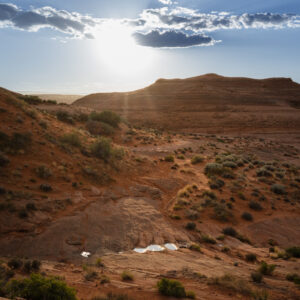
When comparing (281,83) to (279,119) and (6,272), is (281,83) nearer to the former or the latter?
(279,119)

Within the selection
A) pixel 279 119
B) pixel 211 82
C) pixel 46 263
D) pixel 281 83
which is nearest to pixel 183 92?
pixel 211 82

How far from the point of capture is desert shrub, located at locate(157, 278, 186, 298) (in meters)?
5.12

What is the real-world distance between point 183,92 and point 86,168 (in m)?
57.1

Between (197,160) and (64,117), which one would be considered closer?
(197,160)

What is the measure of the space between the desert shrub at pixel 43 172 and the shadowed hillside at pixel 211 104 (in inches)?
1591

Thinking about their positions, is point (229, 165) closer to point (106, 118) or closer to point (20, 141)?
point (20, 141)

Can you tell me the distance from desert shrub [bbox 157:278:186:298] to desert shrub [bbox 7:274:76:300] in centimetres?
198

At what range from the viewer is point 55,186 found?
10727 mm

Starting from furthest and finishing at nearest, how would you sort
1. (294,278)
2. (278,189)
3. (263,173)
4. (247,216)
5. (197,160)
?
(197,160) < (263,173) < (278,189) < (247,216) < (294,278)

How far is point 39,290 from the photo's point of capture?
4371mm

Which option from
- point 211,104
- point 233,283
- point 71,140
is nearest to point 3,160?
point 71,140

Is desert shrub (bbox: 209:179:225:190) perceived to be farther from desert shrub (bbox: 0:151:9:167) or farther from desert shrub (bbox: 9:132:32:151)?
desert shrub (bbox: 0:151:9:167)

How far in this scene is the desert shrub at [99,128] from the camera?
989 inches

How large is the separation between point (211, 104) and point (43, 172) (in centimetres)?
5479
